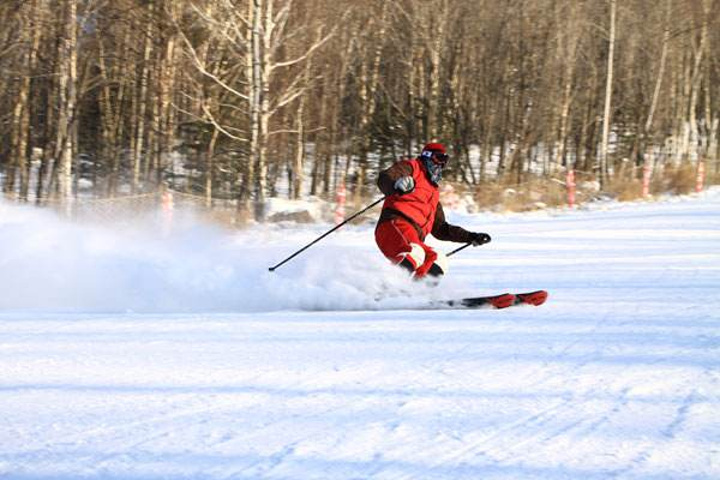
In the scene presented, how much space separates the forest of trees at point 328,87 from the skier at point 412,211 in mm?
10855

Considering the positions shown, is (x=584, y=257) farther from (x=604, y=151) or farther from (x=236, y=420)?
(x=604, y=151)

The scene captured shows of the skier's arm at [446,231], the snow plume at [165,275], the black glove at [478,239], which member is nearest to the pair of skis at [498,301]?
the snow plume at [165,275]

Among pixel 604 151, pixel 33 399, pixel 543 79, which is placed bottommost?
pixel 33 399

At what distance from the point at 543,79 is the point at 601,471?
3082 cm

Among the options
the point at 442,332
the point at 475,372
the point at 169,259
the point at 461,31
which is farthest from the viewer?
the point at 461,31

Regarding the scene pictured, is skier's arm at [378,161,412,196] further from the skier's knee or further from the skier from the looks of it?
the skier's knee

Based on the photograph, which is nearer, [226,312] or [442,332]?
[442,332]

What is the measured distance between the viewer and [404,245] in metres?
8.05

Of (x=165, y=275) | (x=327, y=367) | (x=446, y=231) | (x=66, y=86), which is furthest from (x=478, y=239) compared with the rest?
(x=66, y=86)

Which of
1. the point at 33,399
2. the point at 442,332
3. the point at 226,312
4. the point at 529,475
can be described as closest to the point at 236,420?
the point at 33,399

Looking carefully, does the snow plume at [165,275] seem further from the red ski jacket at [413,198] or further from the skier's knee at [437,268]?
the red ski jacket at [413,198]

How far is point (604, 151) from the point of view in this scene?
26.1 meters

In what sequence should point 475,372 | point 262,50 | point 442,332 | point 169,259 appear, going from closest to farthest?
1. point 475,372
2. point 442,332
3. point 169,259
4. point 262,50

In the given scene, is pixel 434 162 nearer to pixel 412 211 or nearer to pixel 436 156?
pixel 436 156
